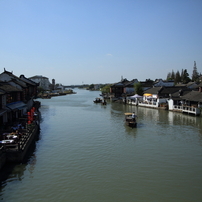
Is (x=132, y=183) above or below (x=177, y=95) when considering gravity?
below

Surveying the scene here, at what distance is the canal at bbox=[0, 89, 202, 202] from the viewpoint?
12516mm

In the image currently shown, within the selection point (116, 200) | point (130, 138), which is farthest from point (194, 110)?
point (116, 200)

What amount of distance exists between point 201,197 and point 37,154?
42.2ft

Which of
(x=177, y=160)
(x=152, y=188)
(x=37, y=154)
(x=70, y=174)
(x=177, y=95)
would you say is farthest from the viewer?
(x=177, y=95)

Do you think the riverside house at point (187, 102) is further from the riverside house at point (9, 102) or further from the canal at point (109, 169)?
the riverside house at point (9, 102)

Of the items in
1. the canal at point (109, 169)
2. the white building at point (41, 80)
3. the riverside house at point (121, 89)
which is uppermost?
the white building at point (41, 80)

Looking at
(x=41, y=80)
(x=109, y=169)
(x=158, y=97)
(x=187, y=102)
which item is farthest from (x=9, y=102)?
(x=41, y=80)

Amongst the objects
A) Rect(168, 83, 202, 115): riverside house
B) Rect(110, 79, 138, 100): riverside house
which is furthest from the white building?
Rect(168, 83, 202, 115): riverside house

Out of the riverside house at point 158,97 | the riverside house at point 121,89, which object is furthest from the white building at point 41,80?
the riverside house at point 158,97

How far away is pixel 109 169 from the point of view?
15750 mm

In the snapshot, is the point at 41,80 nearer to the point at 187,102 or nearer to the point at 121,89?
the point at 121,89

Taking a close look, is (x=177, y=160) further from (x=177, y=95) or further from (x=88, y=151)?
(x=177, y=95)

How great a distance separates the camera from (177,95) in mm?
47000

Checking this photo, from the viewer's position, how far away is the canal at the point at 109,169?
1252 centimetres
